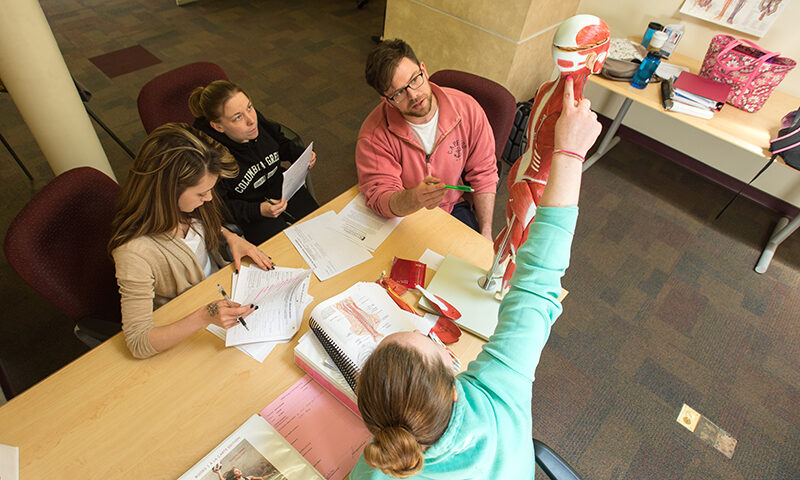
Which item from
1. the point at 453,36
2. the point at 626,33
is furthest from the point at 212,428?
the point at 626,33

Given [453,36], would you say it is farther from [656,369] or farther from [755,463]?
[755,463]

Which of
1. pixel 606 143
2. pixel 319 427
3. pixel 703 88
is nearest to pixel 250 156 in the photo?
pixel 319 427

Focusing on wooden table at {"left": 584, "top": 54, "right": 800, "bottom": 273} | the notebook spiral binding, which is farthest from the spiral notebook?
wooden table at {"left": 584, "top": 54, "right": 800, "bottom": 273}

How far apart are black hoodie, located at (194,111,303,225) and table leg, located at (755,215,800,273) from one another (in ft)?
8.99

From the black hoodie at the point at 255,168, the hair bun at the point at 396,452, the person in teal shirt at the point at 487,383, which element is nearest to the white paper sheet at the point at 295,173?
the black hoodie at the point at 255,168

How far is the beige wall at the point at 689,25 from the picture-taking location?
7.36 ft

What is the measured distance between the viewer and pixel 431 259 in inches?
53.1

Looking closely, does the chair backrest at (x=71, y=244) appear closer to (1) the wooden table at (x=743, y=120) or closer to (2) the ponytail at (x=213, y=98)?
(2) the ponytail at (x=213, y=98)

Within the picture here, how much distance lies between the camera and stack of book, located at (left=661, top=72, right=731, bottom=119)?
212 cm

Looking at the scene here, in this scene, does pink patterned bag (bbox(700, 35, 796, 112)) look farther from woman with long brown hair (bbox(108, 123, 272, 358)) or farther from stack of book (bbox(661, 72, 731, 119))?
woman with long brown hair (bbox(108, 123, 272, 358))

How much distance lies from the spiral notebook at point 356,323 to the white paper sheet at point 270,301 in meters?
0.10

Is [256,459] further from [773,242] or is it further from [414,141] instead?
[773,242]

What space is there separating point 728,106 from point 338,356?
253cm

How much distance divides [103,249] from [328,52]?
3.31m
